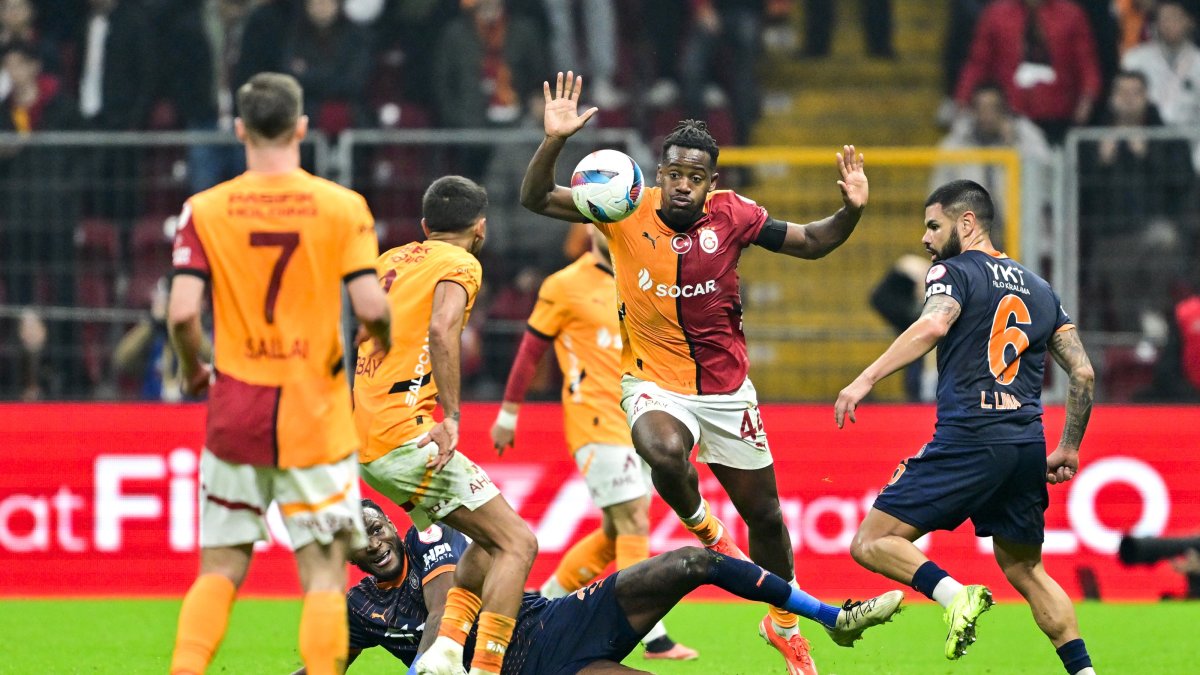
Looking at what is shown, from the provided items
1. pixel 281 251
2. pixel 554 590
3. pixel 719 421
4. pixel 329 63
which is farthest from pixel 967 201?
pixel 329 63

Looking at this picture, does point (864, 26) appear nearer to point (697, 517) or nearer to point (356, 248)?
point (697, 517)

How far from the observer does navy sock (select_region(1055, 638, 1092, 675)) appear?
289 inches

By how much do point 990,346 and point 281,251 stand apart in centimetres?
336

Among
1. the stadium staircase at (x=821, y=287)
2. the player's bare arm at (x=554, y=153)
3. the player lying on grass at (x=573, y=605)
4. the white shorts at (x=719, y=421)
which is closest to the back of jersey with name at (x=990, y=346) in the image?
the white shorts at (x=719, y=421)

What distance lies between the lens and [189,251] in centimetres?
584

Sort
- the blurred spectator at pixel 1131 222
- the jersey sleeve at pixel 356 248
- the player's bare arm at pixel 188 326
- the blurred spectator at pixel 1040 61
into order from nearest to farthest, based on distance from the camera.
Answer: the player's bare arm at pixel 188 326
the jersey sleeve at pixel 356 248
the blurred spectator at pixel 1131 222
the blurred spectator at pixel 1040 61

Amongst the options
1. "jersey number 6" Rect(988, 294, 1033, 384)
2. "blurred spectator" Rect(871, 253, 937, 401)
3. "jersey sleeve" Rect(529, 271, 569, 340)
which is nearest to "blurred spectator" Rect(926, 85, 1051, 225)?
"blurred spectator" Rect(871, 253, 937, 401)

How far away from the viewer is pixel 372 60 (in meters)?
16.0

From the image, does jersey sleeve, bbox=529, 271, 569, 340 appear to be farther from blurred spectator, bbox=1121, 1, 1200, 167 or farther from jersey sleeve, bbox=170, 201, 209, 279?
blurred spectator, bbox=1121, 1, 1200, 167

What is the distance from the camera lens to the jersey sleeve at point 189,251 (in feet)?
19.1

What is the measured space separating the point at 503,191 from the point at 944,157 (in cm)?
365

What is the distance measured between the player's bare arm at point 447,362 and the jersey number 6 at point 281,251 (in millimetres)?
1383

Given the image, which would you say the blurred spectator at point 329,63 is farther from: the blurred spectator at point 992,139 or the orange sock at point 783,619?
the orange sock at point 783,619

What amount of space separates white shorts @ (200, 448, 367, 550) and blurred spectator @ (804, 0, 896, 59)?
12408 mm
